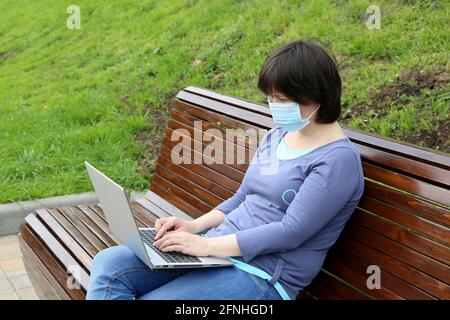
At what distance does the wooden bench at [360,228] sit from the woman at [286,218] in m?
0.11

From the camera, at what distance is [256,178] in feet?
8.05

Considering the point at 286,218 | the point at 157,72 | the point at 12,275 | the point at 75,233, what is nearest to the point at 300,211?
the point at 286,218

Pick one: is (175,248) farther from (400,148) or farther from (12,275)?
(12,275)

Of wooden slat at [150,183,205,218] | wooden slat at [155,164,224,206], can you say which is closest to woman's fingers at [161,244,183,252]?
wooden slat at [155,164,224,206]

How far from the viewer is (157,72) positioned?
6488mm

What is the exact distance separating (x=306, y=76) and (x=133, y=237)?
85cm

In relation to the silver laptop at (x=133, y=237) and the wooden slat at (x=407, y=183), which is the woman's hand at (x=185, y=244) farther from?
the wooden slat at (x=407, y=183)

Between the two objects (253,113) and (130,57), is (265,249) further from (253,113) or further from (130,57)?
(130,57)

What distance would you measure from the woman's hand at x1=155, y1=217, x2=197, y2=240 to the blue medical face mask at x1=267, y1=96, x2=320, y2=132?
0.61 m

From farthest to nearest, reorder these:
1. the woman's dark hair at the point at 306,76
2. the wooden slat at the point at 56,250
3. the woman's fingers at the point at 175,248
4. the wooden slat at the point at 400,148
A: the wooden slat at the point at 56,250 < the woman's fingers at the point at 175,248 < the woman's dark hair at the point at 306,76 < the wooden slat at the point at 400,148

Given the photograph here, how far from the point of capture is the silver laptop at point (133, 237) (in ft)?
7.27

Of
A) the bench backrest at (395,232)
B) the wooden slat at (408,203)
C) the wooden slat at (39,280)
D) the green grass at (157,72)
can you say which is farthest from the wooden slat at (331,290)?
the green grass at (157,72)

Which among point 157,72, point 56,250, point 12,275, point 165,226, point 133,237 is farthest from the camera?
point 157,72

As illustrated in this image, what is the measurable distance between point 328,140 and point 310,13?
145 inches
